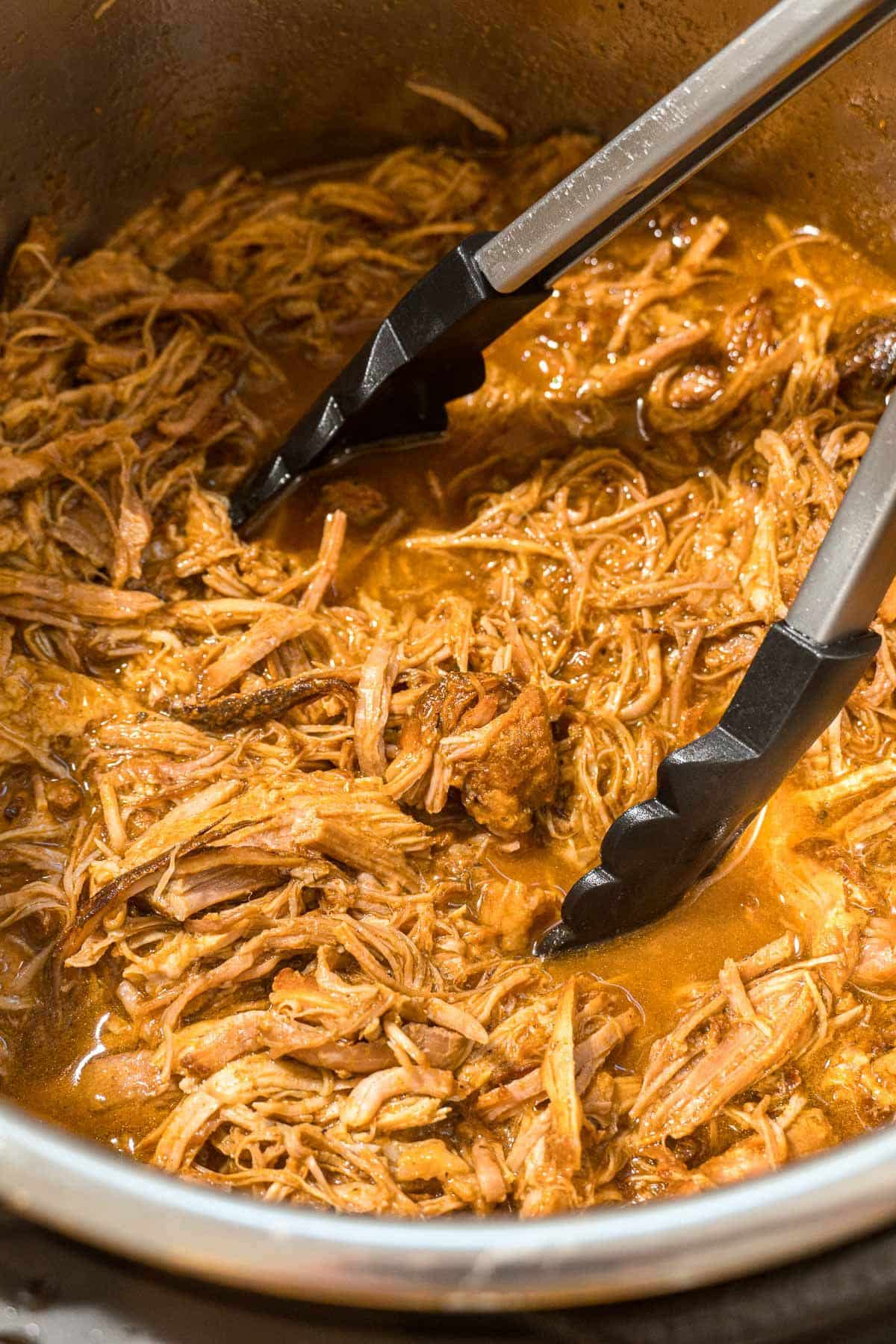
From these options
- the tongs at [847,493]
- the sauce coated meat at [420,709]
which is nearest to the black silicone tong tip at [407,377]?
the tongs at [847,493]

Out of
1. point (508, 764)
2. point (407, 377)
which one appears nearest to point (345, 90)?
point (407, 377)

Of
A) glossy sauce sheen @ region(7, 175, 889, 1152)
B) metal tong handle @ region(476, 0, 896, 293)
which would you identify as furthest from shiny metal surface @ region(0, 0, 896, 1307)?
metal tong handle @ region(476, 0, 896, 293)

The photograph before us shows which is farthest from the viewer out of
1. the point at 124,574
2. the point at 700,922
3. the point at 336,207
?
the point at 336,207

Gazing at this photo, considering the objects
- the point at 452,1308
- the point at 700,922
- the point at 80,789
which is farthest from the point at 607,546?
the point at 452,1308

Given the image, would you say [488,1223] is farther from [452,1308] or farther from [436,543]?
[436,543]

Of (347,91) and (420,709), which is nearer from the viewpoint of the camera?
(420,709)

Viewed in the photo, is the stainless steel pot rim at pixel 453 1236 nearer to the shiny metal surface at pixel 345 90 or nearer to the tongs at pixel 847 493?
the tongs at pixel 847 493

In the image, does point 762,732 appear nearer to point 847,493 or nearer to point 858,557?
point 858,557
